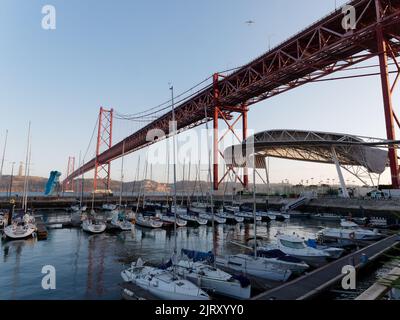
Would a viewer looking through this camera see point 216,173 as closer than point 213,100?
Yes

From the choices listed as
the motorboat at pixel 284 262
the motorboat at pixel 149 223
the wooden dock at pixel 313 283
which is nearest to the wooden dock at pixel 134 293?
the wooden dock at pixel 313 283

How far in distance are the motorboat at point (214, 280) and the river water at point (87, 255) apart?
10.8ft

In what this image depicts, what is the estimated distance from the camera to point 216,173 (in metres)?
48.4

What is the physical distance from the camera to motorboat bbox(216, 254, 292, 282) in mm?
13695

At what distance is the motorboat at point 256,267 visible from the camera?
13.7 metres

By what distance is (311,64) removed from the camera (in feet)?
117

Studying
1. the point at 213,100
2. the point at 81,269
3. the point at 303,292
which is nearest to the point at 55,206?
the point at 213,100

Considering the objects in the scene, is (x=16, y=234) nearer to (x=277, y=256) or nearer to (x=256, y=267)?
(x=256, y=267)

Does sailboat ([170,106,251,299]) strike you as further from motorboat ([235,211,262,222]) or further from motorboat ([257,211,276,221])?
motorboat ([257,211,276,221])

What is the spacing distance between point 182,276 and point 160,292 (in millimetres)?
1917

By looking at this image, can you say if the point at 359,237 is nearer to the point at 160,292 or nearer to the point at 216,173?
the point at 160,292

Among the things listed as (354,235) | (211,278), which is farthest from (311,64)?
(211,278)

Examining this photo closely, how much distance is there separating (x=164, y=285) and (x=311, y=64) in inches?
1351

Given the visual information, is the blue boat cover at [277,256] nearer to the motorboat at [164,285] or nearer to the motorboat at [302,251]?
the motorboat at [302,251]
